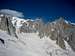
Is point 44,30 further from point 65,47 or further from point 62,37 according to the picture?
point 65,47

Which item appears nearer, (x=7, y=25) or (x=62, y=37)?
(x=7, y=25)

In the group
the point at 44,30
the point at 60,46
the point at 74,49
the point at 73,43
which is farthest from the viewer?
the point at 44,30

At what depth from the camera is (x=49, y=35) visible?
29.2ft

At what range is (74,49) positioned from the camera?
8.19m

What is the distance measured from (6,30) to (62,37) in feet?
12.4

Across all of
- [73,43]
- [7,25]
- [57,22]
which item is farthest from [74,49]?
[7,25]

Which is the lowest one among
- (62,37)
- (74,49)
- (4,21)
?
(74,49)

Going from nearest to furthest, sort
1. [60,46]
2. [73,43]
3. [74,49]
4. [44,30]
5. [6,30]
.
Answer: [6,30]
[60,46]
[74,49]
[73,43]
[44,30]

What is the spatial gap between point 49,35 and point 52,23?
3.92ft

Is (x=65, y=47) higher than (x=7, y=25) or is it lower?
lower

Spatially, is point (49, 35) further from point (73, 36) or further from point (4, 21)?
point (4, 21)

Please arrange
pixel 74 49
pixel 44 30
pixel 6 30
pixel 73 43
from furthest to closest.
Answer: pixel 44 30
pixel 73 43
pixel 74 49
pixel 6 30

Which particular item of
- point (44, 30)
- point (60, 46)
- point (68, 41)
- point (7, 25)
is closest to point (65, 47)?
point (60, 46)

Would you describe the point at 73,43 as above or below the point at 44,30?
below
